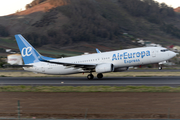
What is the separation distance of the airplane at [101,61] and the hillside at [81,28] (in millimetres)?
85193

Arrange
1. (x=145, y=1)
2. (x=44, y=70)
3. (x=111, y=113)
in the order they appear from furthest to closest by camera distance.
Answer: (x=145, y=1) → (x=44, y=70) → (x=111, y=113)

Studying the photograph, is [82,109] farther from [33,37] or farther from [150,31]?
[150,31]

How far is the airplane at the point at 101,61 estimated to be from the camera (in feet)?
98.9

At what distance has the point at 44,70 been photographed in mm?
33969

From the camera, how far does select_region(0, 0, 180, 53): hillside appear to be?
131625mm

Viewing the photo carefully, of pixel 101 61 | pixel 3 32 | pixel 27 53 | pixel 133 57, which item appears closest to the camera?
pixel 133 57

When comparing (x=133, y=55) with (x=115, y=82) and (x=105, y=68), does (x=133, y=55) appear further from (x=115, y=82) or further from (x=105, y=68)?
(x=115, y=82)

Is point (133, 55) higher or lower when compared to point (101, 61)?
higher

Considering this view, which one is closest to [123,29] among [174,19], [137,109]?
[174,19]

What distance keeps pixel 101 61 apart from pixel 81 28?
114 metres

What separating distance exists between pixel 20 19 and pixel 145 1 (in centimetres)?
9871

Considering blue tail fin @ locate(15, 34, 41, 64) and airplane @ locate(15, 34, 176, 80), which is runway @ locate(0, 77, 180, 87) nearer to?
airplane @ locate(15, 34, 176, 80)

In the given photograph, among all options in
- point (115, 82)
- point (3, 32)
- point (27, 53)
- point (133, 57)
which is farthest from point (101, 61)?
point (3, 32)

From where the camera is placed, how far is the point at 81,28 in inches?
5655
